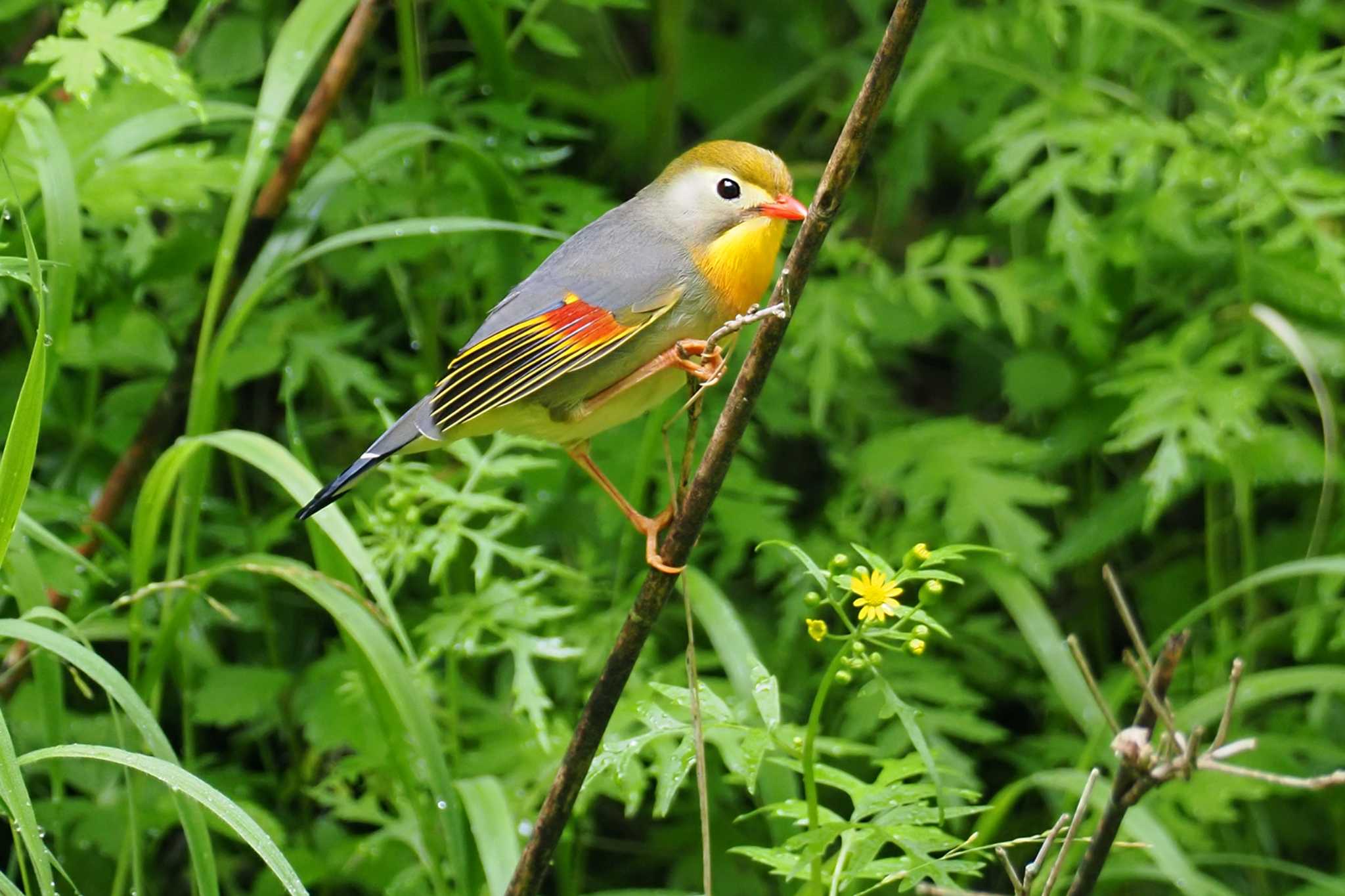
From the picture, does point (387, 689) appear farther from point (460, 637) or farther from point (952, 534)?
point (952, 534)

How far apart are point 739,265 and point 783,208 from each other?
0.15 meters

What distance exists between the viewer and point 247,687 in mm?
3182

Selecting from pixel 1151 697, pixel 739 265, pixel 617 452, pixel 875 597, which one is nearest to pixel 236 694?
pixel 617 452

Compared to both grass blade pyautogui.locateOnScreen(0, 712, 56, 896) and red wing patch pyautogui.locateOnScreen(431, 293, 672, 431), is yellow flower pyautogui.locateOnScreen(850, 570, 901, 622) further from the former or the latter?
grass blade pyautogui.locateOnScreen(0, 712, 56, 896)

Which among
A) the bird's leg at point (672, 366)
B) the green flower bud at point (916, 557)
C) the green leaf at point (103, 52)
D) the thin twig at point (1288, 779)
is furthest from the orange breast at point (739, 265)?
the thin twig at point (1288, 779)

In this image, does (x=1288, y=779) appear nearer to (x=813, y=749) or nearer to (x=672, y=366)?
(x=813, y=749)

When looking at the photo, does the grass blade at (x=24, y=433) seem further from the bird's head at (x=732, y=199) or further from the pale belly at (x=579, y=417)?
the bird's head at (x=732, y=199)

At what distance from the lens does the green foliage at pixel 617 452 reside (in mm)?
2658

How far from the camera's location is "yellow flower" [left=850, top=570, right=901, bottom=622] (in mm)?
1688

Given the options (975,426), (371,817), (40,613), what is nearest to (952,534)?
(975,426)

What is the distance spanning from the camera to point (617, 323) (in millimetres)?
2369

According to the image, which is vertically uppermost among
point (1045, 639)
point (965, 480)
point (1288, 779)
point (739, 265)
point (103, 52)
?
point (103, 52)

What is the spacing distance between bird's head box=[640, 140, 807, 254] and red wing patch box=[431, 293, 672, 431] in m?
0.20

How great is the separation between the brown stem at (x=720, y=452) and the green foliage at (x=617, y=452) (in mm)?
103
